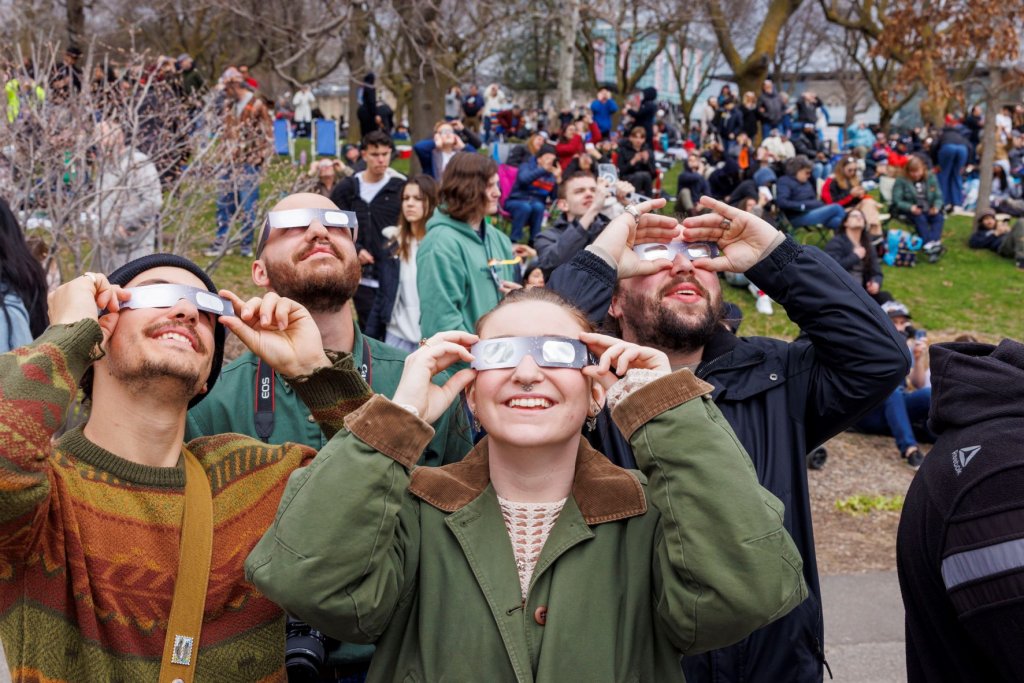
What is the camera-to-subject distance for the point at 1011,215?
1755 cm

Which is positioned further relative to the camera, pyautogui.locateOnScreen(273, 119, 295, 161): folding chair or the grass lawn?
pyautogui.locateOnScreen(273, 119, 295, 161): folding chair

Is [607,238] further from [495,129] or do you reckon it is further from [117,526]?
[495,129]

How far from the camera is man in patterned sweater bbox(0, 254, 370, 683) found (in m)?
2.24

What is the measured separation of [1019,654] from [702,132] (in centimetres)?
Answer: 3098

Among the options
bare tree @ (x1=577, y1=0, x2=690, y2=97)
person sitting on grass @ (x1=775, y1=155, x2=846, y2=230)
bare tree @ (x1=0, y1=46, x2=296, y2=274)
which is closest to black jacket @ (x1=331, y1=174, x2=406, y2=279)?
bare tree @ (x1=0, y1=46, x2=296, y2=274)

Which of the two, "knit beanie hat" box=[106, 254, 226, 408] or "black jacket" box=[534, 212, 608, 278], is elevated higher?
"knit beanie hat" box=[106, 254, 226, 408]

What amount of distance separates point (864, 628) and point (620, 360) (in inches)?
155

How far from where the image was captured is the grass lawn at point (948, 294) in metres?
11.5

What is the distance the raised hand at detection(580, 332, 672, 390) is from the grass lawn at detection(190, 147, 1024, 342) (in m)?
7.79

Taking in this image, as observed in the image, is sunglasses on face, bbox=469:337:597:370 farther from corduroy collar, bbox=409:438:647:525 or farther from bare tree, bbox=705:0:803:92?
bare tree, bbox=705:0:803:92

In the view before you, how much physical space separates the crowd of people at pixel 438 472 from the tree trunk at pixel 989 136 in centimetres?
1458

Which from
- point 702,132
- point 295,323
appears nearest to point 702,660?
point 295,323

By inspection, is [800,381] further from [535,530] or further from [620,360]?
[535,530]

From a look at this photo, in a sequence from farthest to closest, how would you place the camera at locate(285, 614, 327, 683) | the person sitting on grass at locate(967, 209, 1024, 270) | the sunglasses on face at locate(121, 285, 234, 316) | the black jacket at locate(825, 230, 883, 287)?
1. the person sitting on grass at locate(967, 209, 1024, 270)
2. the black jacket at locate(825, 230, 883, 287)
3. the sunglasses on face at locate(121, 285, 234, 316)
4. the camera at locate(285, 614, 327, 683)
